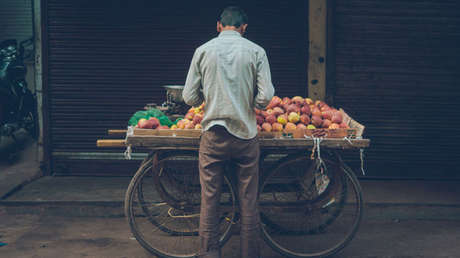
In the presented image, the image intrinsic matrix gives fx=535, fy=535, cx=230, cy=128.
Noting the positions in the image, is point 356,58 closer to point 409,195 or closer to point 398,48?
point 398,48

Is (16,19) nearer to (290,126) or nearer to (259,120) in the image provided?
(259,120)

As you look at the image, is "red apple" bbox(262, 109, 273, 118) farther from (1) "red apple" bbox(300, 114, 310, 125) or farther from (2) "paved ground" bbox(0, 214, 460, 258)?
(2) "paved ground" bbox(0, 214, 460, 258)

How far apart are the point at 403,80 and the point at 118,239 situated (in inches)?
162

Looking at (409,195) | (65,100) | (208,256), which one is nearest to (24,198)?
(65,100)

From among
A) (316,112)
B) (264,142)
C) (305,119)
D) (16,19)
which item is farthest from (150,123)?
(16,19)

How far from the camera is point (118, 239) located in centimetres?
502

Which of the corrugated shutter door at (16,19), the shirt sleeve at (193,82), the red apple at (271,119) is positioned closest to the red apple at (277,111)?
the red apple at (271,119)

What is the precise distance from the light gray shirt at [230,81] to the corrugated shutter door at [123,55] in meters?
3.04

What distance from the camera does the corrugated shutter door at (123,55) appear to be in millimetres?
6832

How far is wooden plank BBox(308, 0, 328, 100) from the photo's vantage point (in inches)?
267

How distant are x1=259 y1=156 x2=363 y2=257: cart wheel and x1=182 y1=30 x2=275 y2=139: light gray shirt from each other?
0.80 m

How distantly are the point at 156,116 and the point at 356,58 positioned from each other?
10.5 feet

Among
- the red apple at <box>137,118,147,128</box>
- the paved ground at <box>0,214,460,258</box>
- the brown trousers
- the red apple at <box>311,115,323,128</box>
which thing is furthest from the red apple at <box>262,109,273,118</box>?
the paved ground at <box>0,214,460,258</box>

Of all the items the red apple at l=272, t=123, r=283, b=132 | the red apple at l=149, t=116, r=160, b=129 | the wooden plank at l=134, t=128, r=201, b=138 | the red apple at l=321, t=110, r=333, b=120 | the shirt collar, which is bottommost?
Answer: the wooden plank at l=134, t=128, r=201, b=138
